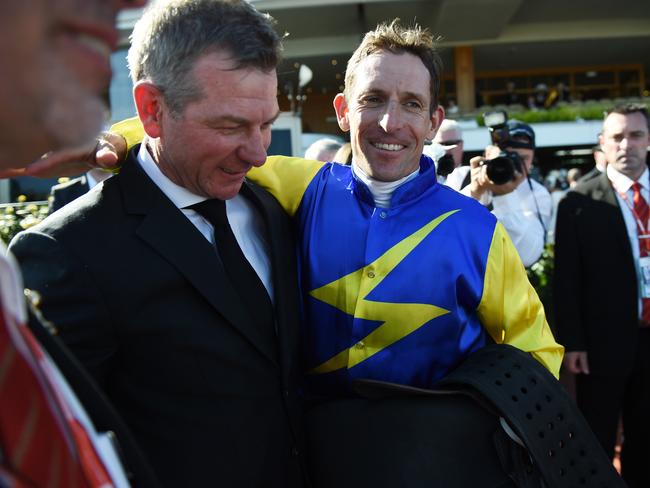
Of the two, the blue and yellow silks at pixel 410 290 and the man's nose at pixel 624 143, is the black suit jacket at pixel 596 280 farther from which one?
the blue and yellow silks at pixel 410 290

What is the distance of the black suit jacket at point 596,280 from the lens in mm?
3328

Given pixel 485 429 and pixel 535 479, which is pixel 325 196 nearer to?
pixel 485 429

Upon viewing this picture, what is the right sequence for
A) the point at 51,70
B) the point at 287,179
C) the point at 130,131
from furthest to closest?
the point at 287,179 → the point at 130,131 → the point at 51,70

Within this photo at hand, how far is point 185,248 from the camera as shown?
1382 millimetres

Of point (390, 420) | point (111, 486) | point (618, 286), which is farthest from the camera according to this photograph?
point (618, 286)

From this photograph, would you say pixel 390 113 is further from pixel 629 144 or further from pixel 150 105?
pixel 629 144

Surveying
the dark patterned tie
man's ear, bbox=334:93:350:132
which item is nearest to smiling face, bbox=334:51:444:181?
man's ear, bbox=334:93:350:132

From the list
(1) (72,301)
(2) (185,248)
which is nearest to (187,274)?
(2) (185,248)

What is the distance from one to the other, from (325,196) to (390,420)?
658 millimetres

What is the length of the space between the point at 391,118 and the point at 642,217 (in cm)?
220

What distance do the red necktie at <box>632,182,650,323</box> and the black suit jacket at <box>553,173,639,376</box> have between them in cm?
6

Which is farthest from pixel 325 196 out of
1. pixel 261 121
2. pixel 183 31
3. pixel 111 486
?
pixel 111 486

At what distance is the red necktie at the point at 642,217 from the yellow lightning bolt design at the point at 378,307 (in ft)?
6.96

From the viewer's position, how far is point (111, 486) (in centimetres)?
67
